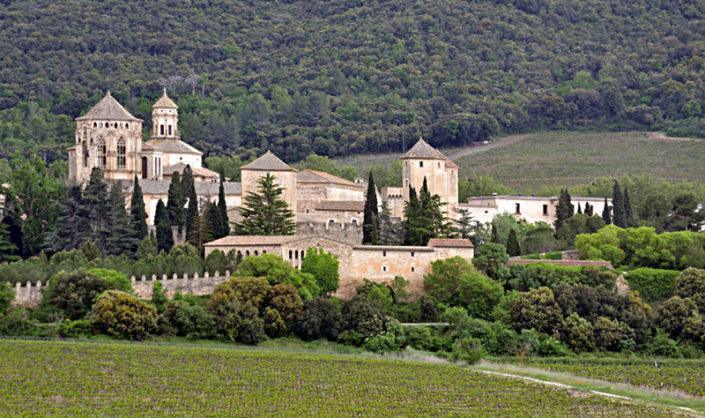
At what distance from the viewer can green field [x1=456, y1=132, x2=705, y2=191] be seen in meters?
97.6

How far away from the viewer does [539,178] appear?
318 feet

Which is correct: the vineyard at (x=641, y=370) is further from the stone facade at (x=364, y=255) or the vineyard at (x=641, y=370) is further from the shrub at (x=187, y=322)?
the shrub at (x=187, y=322)

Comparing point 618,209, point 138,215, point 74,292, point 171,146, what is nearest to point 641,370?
point 618,209

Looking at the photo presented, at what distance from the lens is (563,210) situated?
236 ft

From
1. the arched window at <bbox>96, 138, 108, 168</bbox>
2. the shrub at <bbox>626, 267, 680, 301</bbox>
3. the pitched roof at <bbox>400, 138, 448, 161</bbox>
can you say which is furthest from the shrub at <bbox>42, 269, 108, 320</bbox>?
the shrub at <bbox>626, 267, 680, 301</bbox>

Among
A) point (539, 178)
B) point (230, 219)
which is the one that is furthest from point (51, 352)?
point (539, 178)

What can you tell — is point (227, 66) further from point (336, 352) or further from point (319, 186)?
point (336, 352)

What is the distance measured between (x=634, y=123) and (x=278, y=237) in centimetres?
7161

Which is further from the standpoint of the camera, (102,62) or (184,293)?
(102,62)

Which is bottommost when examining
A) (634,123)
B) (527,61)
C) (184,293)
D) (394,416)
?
(394,416)

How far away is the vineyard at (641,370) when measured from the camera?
1914 inches

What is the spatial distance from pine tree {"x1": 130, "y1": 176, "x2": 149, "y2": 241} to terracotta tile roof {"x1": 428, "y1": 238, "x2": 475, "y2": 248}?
47.1ft

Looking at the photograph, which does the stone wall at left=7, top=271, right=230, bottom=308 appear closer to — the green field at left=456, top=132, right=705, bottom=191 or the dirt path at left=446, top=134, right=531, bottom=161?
the green field at left=456, top=132, right=705, bottom=191

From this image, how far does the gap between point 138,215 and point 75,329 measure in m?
14.6
